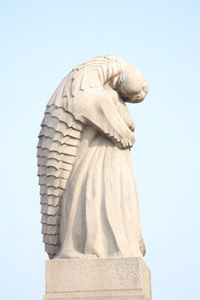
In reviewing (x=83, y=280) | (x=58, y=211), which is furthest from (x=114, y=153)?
(x=83, y=280)

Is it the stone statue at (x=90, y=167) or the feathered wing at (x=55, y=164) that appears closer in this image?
the stone statue at (x=90, y=167)

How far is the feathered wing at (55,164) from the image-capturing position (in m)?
9.49

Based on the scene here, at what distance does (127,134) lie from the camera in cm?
964

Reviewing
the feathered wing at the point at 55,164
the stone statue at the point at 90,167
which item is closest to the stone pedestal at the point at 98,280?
the stone statue at the point at 90,167

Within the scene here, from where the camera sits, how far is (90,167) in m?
9.48

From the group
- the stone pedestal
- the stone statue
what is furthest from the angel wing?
the stone pedestal

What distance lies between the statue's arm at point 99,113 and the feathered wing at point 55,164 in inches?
5.4

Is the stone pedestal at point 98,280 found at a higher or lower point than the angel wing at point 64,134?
lower

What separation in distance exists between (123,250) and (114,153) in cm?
128

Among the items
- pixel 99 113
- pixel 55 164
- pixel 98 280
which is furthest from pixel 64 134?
pixel 98 280

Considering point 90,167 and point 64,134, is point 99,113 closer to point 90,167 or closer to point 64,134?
point 64,134

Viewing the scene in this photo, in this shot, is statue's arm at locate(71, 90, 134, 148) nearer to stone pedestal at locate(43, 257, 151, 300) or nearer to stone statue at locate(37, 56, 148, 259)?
stone statue at locate(37, 56, 148, 259)

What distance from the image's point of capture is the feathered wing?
9492 mm

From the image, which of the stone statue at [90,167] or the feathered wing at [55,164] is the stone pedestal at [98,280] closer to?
the stone statue at [90,167]
